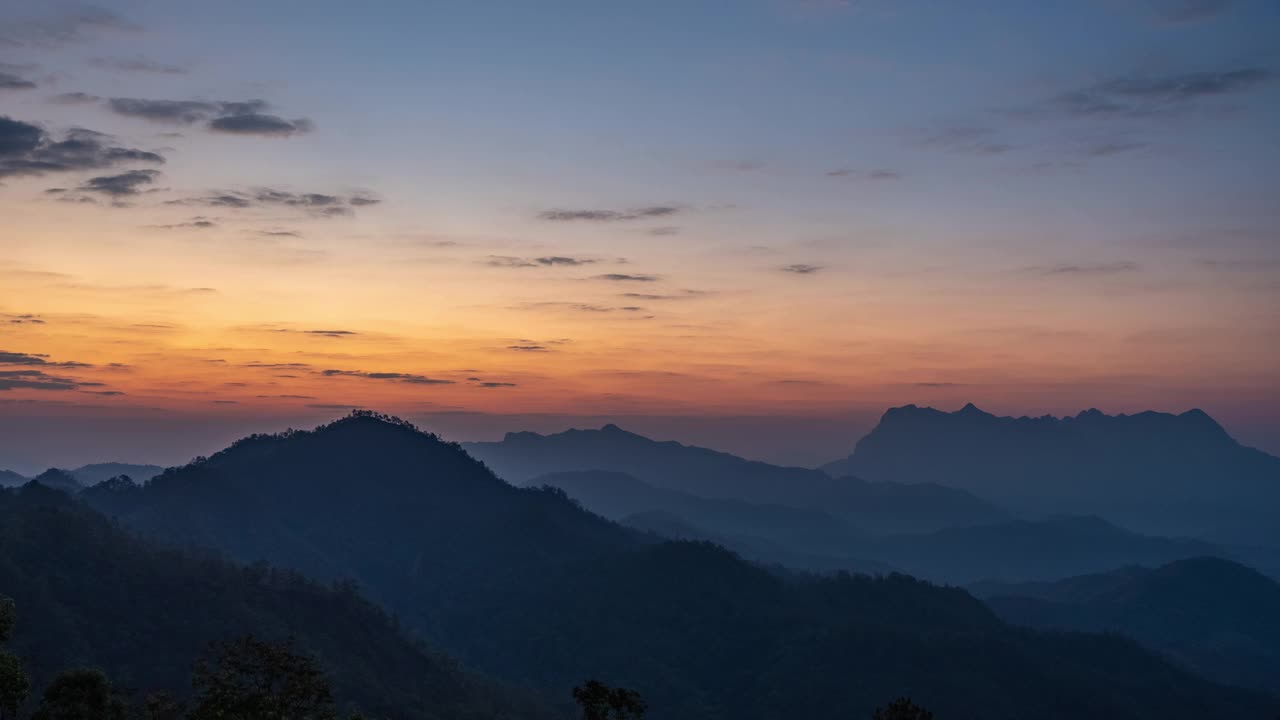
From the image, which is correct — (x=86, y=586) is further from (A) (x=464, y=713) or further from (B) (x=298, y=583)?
(A) (x=464, y=713)

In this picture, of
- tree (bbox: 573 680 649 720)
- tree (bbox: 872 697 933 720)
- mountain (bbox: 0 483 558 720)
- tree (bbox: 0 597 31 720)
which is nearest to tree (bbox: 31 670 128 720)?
tree (bbox: 0 597 31 720)

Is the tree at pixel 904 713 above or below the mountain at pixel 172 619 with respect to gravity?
above

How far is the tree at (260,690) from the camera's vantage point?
44812 mm

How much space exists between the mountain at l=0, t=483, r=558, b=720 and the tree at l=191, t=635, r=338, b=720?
10389cm

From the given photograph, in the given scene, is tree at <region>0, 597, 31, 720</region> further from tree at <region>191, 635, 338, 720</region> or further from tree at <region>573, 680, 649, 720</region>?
tree at <region>573, 680, 649, 720</region>

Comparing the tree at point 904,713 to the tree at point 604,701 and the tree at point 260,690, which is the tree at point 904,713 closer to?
the tree at point 604,701

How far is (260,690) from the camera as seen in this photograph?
47.9 m

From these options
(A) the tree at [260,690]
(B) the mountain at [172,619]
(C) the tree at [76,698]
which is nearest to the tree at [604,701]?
(A) the tree at [260,690]

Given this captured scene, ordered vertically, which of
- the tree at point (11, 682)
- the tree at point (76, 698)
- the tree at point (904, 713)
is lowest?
the tree at point (76, 698)

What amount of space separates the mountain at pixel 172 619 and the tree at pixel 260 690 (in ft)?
341

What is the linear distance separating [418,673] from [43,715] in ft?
470

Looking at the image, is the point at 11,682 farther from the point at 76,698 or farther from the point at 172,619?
the point at 172,619

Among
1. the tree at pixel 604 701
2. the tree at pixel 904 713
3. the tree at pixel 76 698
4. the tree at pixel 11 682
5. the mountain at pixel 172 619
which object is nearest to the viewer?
the tree at pixel 11 682

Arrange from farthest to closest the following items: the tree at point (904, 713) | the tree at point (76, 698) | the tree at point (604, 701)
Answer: the tree at point (76, 698) < the tree at point (604, 701) < the tree at point (904, 713)
